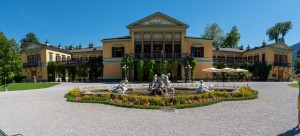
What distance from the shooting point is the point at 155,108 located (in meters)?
10.3

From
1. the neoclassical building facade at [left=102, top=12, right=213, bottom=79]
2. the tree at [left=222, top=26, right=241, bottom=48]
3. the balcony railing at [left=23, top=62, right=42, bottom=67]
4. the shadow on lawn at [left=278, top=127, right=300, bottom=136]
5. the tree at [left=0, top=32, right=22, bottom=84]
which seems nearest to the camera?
the shadow on lawn at [left=278, top=127, right=300, bottom=136]

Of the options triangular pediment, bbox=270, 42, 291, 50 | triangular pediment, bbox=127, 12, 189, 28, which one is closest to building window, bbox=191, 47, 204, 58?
triangular pediment, bbox=127, 12, 189, 28

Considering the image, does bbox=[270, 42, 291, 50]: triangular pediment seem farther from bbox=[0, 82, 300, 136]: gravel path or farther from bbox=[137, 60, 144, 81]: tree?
bbox=[0, 82, 300, 136]: gravel path

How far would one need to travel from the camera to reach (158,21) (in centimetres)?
3759

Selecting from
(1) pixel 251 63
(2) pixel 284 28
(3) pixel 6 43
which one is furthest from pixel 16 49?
(2) pixel 284 28

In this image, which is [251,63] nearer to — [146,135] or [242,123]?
[242,123]

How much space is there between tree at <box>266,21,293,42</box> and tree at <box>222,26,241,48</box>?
1876 centimetres

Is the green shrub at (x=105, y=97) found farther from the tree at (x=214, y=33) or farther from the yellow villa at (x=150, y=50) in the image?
the tree at (x=214, y=33)

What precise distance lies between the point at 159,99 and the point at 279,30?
7903 cm

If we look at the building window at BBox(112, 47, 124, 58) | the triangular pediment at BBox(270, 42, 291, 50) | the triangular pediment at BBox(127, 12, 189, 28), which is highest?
the triangular pediment at BBox(127, 12, 189, 28)

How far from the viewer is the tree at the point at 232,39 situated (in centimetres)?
6322

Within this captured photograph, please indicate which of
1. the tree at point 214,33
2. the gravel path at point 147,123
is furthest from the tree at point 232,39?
the gravel path at point 147,123

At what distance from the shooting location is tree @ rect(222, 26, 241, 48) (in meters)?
63.2

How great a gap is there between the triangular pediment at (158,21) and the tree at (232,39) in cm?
3279
